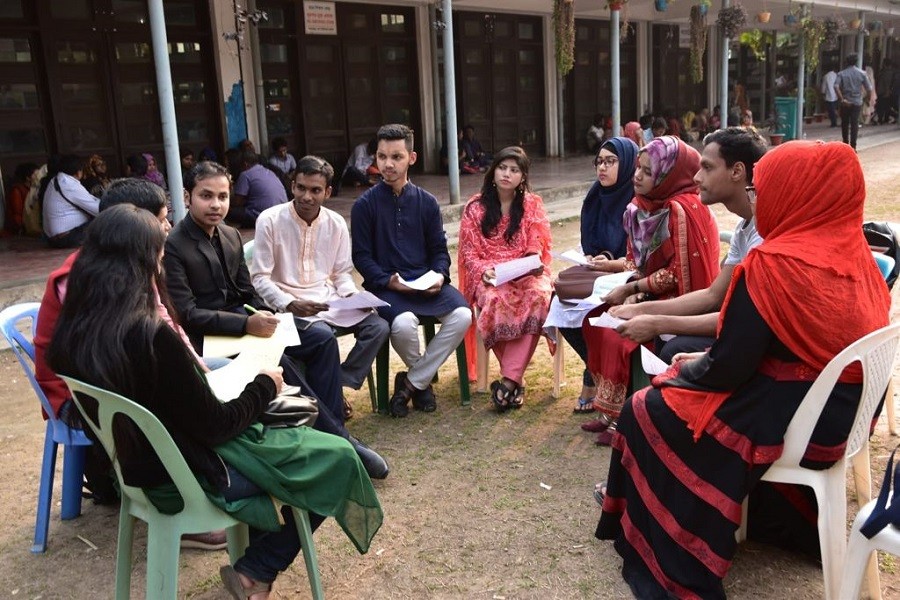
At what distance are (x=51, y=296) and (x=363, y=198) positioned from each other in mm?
1811

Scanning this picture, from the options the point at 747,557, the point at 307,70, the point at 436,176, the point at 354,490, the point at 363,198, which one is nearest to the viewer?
the point at 354,490

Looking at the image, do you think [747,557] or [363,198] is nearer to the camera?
[747,557]

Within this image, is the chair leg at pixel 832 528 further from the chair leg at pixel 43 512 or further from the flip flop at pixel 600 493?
the chair leg at pixel 43 512

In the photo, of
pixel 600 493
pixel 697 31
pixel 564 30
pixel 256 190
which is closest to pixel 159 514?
pixel 600 493

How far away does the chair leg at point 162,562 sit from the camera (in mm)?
2133

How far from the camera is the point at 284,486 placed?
2186 millimetres

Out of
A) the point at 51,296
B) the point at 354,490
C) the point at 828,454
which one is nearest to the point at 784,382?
the point at 828,454

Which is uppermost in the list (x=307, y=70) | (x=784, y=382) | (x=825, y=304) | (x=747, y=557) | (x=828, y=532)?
(x=307, y=70)

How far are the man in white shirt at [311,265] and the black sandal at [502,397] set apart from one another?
1.97 ft

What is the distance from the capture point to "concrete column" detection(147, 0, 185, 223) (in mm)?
6096

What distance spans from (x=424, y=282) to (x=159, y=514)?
208 cm

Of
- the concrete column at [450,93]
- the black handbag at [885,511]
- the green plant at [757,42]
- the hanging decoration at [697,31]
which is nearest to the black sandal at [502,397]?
the black handbag at [885,511]

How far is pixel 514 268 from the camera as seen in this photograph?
4098mm

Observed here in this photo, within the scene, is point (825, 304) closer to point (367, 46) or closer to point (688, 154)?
point (688, 154)
